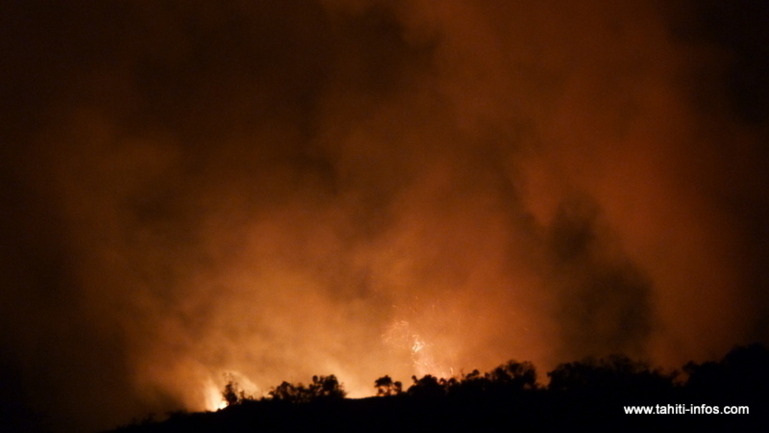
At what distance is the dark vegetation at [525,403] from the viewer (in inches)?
891

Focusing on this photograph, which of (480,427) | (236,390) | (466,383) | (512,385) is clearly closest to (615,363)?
(512,385)

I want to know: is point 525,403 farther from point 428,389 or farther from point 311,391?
point 311,391

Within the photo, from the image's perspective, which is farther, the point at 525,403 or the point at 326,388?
the point at 326,388

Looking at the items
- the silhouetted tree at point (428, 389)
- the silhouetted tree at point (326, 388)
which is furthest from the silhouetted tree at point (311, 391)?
the silhouetted tree at point (428, 389)

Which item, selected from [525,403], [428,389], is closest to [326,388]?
[428,389]

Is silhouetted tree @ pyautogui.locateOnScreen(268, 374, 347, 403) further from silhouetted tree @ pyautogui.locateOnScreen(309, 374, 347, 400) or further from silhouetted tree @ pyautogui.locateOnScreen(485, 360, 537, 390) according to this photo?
silhouetted tree @ pyautogui.locateOnScreen(485, 360, 537, 390)

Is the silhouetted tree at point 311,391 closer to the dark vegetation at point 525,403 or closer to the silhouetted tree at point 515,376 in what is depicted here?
the dark vegetation at point 525,403

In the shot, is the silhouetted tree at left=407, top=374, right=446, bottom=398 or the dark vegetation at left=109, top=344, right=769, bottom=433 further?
the silhouetted tree at left=407, top=374, right=446, bottom=398

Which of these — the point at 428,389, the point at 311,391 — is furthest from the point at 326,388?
the point at 428,389


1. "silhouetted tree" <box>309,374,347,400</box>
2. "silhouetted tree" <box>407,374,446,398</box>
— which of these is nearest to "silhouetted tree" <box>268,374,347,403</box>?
"silhouetted tree" <box>309,374,347,400</box>

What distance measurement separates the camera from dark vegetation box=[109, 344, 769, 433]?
22641 millimetres

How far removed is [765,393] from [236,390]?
26.7 meters

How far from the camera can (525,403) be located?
81.9 feet

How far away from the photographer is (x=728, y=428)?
21375mm
